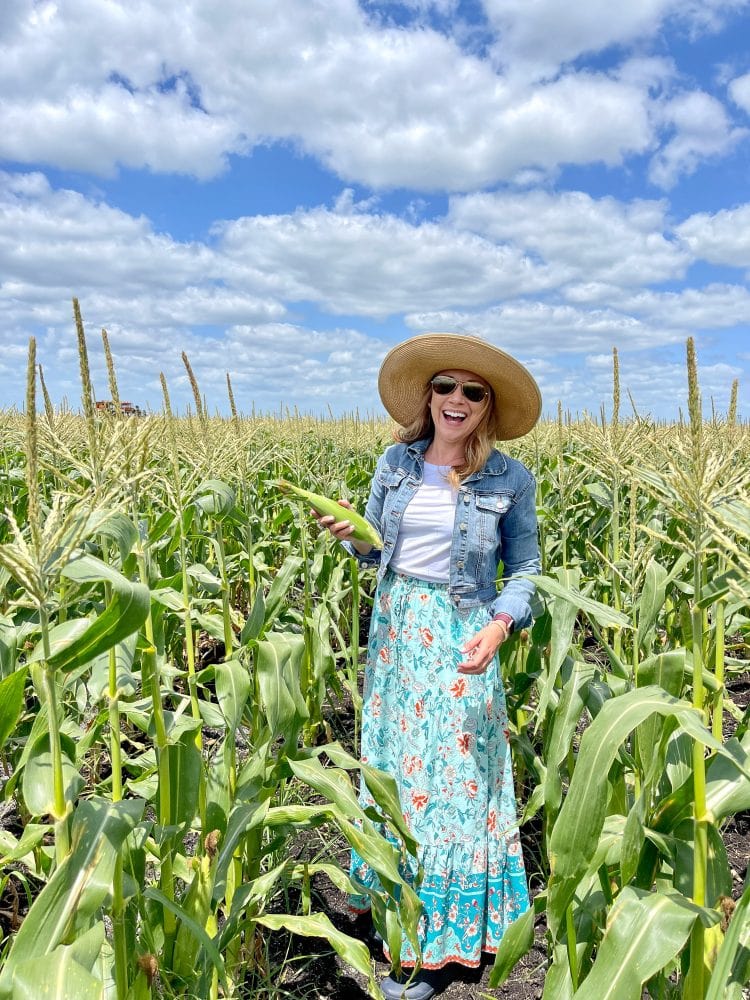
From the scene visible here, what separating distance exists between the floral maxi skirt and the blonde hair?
441 millimetres

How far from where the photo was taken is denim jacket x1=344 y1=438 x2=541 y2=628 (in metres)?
2.66

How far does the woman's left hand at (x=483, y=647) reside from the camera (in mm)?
2424

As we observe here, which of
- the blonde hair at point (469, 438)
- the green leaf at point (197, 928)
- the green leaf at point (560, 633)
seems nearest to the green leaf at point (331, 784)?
the green leaf at point (197, 928)

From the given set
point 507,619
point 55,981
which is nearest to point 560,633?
point 507,619

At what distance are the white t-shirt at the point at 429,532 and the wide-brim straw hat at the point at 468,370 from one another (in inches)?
14.3

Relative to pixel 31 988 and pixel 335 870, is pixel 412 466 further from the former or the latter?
pixel 31 988

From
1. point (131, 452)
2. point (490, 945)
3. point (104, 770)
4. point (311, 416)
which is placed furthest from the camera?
point (311, 416)

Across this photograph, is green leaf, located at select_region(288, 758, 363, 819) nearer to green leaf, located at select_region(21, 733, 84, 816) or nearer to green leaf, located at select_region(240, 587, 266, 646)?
green leaf, located at select_region(240, 587, 266, 646)

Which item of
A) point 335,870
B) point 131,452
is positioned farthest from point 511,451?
point 131,452

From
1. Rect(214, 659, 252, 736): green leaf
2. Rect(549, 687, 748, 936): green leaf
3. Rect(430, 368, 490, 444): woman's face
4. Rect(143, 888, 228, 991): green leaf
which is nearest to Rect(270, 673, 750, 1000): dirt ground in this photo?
Rect(143, 888, 228, 991): green leaf

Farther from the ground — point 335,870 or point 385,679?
point 385,679

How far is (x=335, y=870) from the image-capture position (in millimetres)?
2414

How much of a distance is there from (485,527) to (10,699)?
1628mm

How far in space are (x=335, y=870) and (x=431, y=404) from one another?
1.69m
